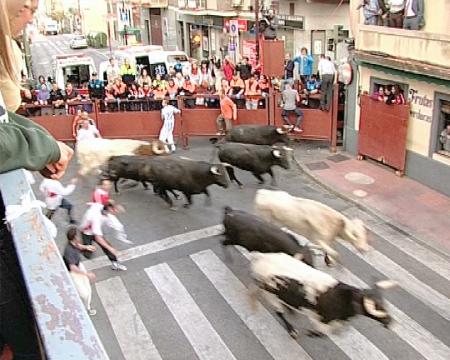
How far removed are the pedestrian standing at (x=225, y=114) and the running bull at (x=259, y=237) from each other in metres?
8.11

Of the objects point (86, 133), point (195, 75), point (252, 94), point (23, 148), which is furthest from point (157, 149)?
point (23, 148)

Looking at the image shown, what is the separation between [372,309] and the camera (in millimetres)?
6734

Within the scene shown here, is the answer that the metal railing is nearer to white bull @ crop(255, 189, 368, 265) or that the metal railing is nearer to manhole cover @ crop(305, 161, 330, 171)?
white bull @ crop(255, 189, 368, 265)

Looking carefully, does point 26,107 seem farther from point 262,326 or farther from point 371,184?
point 262,326

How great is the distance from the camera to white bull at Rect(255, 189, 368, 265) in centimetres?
936

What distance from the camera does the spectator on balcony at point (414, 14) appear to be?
13.3 meters

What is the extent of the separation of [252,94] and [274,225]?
9.14 m

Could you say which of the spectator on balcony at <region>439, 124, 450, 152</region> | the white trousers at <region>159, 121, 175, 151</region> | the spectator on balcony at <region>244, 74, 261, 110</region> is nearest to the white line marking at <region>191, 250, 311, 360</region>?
the spectator on balcony at <region>439, 124, 450, 152</region>

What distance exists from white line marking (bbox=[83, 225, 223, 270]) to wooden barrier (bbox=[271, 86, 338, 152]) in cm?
685

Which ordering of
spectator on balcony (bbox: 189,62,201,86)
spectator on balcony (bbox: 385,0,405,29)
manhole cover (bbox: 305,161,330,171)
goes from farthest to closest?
spectator on balcony (bbox: 189,62,201,86), manhole cover (bbox: 305,161,330,171), spectator on balcony (bbox: 385,0,405,29)

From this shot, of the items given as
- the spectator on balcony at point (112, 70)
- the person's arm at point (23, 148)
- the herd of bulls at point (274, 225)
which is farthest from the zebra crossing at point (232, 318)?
the spectator on balcony at point (112, 70)

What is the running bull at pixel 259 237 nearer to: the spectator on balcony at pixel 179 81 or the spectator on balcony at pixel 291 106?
the spectator on balcony at pixel 291 106

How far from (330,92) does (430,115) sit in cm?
393

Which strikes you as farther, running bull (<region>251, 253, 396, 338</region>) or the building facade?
the building facade
